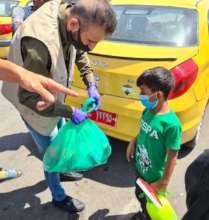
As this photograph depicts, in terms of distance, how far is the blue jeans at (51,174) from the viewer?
8.86ft

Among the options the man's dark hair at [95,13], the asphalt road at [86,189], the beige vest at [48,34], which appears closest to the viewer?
the man's dark hair at [95,13]

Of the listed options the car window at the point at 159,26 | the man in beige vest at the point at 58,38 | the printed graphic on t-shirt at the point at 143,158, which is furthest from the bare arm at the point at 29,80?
the car window at the point at 159,26

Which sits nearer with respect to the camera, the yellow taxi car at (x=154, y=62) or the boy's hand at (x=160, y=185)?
the boy's hand at (x=160, y=185)

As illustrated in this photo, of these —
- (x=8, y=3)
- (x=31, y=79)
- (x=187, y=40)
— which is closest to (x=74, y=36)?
(x=31, y=79)

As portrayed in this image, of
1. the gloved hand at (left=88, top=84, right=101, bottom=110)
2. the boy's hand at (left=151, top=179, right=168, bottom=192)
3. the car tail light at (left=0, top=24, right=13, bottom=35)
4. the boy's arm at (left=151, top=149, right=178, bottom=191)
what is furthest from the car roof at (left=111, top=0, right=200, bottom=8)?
the car tail light at (left=0, top=24, right=13, bottom=35)

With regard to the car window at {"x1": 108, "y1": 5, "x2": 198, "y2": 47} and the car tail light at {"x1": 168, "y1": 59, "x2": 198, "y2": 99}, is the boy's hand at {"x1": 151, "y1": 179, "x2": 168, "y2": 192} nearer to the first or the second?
the car tail light at {"x1": 168, "y1": 59, "x2": 198, "y2": 99}

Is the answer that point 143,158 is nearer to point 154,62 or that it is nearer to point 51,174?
point 51,174

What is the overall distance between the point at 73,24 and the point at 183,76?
1377 millimetres

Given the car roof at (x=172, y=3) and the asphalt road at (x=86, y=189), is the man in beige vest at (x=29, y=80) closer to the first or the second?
the asphalt road at (x=86, y=189)

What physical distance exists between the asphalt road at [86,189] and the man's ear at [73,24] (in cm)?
157

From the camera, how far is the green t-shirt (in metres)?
2.27

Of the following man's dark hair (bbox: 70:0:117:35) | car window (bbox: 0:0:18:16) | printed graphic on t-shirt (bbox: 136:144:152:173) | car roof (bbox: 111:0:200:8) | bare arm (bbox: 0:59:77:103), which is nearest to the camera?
bare arm (bbox: 0:59:77:103)

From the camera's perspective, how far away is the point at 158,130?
2293mm

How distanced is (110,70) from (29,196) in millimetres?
1348
